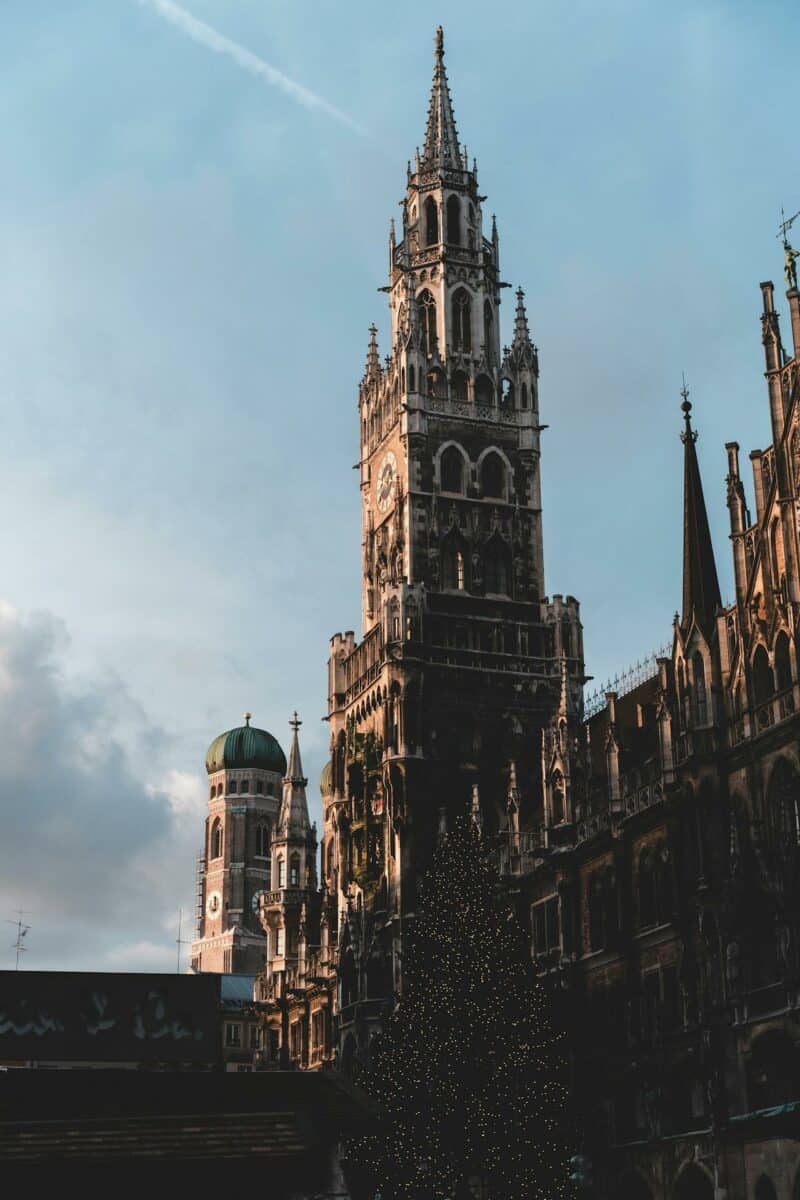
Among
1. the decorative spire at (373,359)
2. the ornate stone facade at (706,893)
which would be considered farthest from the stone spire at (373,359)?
the ornate stone facade at (706,893)

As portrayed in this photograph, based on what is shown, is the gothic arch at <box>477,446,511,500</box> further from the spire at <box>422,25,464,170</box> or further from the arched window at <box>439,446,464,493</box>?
the spire at <box>422,25,464,170</box>

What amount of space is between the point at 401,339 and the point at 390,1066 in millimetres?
52284

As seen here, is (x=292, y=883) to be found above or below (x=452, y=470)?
below

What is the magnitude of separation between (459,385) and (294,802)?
117 feet

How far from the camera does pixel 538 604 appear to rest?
9462 centimetres

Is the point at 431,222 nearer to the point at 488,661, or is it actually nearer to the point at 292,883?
the point at 488,661

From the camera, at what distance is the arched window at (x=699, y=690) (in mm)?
59656

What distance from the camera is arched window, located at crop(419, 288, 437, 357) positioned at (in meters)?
101

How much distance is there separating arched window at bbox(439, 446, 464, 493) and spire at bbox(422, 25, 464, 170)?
22336 millimetres

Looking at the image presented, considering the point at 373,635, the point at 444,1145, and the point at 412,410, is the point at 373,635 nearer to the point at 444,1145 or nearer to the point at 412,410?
the point at 412,410

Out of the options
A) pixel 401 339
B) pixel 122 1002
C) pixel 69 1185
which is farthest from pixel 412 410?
pixel 69 1185

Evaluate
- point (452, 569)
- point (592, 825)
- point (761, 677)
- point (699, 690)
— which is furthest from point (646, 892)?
point (452, 569)

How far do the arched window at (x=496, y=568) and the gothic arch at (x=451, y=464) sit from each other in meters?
4.01

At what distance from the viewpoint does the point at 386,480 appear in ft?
326
